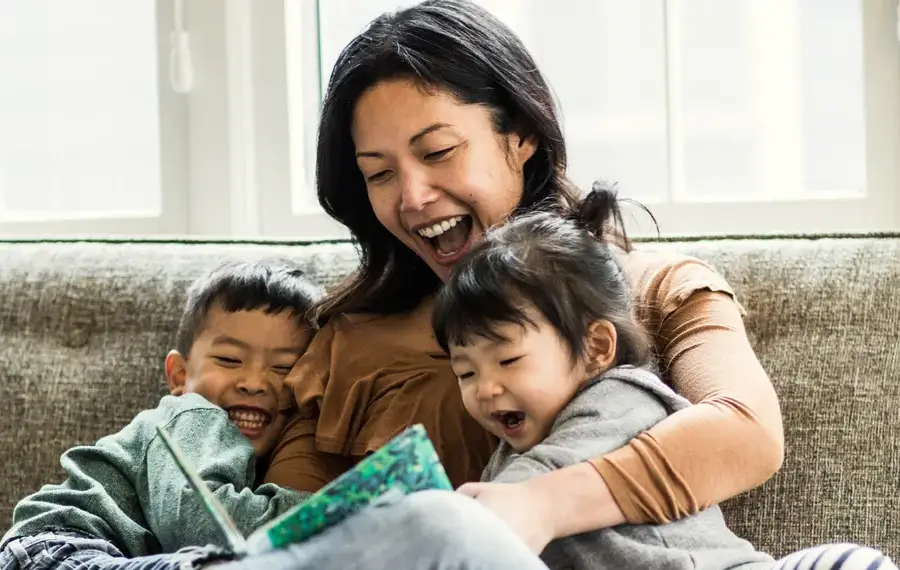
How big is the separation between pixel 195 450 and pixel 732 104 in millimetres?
1302

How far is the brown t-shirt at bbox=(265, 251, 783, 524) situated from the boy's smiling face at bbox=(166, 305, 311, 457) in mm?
37

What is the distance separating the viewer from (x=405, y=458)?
3.11 feet

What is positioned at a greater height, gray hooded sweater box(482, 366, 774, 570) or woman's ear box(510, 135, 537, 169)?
woman's ear box(510, 135, 537, 169)

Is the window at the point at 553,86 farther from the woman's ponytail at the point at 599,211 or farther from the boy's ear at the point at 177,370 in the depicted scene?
the woman's ponytail at the point at 599,211

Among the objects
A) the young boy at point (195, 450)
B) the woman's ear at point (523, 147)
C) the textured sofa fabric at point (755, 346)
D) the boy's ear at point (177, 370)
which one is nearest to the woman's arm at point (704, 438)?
the textured sofa fabric at point (755, 346)

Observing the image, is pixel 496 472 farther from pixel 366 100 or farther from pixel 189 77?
pixel 189 77

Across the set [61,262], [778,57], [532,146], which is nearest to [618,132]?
[778,57]

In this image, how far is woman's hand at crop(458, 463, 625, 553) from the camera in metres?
1.11

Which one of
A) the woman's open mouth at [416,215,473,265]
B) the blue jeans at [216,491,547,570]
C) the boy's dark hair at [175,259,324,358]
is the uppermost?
the woman's open mouth at [416,215,473,265]

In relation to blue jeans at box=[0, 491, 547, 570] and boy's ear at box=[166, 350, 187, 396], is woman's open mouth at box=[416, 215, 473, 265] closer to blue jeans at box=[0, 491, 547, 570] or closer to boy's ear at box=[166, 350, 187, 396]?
boy's ear at box=[166, 350, 187, 396]

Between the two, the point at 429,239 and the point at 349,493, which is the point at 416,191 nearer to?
the point at 429,239

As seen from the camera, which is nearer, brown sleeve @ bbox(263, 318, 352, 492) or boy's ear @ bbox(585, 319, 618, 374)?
boy's ear @ bbox(585, 319, 618, 374)

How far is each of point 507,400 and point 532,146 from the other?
0.44 metres

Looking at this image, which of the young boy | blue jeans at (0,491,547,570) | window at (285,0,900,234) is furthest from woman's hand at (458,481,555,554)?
window at (285,0,900,234)
